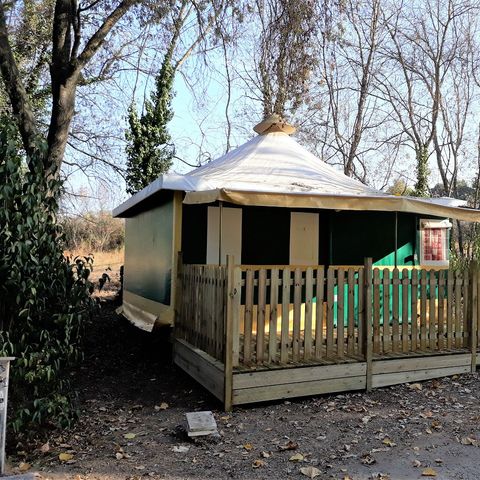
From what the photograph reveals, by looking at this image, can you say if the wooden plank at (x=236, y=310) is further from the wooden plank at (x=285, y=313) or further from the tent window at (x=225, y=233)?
the tent window at (x=225, y=233)

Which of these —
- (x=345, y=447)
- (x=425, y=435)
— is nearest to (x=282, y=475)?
(x=345, y=447)

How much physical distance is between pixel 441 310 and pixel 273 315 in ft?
7.72

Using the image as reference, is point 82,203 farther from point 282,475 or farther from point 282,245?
point 282,475

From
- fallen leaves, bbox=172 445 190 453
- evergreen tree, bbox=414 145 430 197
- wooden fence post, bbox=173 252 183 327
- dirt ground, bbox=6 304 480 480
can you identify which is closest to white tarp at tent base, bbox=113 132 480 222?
wooden fence post, bbox=173 252 183 327

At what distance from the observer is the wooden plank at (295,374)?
16.0 feet

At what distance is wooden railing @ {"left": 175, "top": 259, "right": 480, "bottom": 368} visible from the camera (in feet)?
16.4

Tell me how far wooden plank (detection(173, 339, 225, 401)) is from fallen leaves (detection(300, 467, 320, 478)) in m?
1.41

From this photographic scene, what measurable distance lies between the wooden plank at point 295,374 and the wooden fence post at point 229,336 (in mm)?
83

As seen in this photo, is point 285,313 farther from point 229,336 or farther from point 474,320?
point 474,320

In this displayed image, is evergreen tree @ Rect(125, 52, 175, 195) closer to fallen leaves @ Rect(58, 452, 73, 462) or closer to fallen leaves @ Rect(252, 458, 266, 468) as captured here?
fallen leaves @ Rect(58, 452, 73, 462)

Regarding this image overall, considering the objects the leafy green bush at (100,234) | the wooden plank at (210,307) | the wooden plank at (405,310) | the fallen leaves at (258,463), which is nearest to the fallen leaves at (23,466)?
the fallen leaves at (258,463)

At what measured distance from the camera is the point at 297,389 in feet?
16.8

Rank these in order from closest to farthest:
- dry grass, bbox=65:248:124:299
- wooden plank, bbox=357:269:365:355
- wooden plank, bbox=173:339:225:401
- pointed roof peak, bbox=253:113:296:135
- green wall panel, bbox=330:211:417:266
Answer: wooden plank, bbox=173:339:225:401 → wooden plank, bbox=357:269:365:355 → green wall panel, bbox=330:211:417:266 → pointed roof peak, bbox=253:113:296:135 → dry grass, bbox=65:248:124:299

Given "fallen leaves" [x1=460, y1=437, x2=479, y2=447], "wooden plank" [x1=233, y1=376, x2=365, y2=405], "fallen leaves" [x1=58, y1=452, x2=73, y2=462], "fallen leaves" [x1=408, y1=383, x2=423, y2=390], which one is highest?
"wooden plank" [x1=233, y1=376, x2=365, y2=405]
